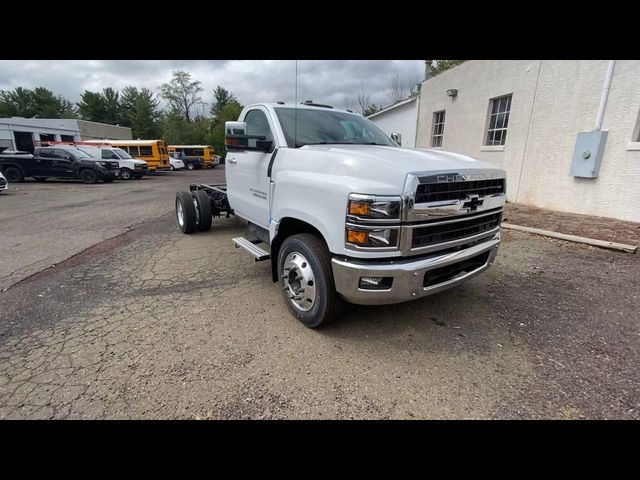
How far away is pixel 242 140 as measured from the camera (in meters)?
3.38

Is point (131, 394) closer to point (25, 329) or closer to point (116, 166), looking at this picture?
point (25, 329)

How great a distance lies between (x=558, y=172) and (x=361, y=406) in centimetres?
877

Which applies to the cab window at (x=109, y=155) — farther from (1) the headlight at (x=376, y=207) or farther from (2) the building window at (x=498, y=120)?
(1) the headlight at (x=376, y=207)

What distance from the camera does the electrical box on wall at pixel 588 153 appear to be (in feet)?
23.0

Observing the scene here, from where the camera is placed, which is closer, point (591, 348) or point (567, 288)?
point (591, 348)

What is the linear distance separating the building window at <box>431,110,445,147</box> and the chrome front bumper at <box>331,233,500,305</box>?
1224 cm

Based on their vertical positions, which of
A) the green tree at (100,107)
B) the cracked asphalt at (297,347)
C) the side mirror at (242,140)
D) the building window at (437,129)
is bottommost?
the cracked asphalt at (297,347)

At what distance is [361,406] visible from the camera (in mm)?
2160

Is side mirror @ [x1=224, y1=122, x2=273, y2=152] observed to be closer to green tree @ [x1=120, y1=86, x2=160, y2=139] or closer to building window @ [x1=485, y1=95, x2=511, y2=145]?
building window @ [x1=485, y1=95, x2=511, y2=145]

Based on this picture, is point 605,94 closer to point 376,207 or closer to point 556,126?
point 556,126

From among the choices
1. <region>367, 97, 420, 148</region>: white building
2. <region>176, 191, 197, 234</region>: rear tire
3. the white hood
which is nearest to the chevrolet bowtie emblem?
the white hood

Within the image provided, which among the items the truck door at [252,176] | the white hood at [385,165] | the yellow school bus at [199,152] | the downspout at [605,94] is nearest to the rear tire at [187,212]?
the truck door at [252,176]

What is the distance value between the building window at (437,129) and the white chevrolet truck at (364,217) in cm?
1132
